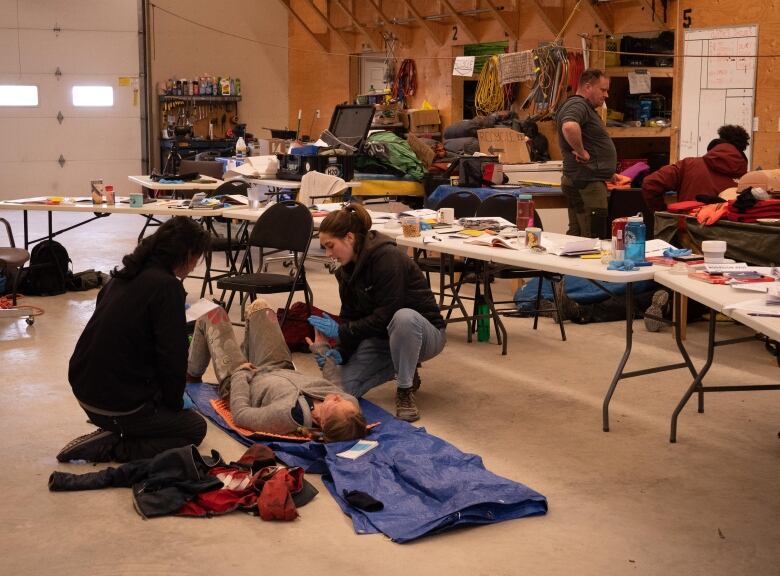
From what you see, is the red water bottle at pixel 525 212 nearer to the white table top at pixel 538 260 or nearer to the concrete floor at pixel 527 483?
the white table top at pixel 538 260

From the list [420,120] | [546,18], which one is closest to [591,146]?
[546,18]

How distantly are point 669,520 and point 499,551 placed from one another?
65 centimetres

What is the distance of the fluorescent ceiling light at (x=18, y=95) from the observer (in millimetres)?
13930

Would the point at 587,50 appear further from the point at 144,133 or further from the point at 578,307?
the point at 144,133

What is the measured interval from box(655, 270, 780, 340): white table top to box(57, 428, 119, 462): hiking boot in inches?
92.0

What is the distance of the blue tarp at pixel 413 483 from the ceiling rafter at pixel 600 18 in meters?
6.83

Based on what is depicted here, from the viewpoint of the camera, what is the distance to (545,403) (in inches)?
187

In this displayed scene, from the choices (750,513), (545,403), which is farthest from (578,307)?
(750,513)

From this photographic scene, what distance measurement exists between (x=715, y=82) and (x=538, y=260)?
188 inches

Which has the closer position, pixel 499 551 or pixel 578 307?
pixel 499 551

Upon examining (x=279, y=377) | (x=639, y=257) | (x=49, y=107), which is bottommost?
(x=279, y=377)

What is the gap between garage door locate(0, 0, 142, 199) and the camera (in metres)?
14.0

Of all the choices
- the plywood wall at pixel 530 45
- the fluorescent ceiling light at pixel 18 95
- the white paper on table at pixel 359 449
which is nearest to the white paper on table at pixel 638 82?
the plywood wall at pixel 530 45

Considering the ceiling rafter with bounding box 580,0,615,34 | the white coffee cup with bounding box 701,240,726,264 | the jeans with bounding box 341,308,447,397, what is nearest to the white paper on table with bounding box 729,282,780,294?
the white coffee cup with bounding box 701,240,726,264
